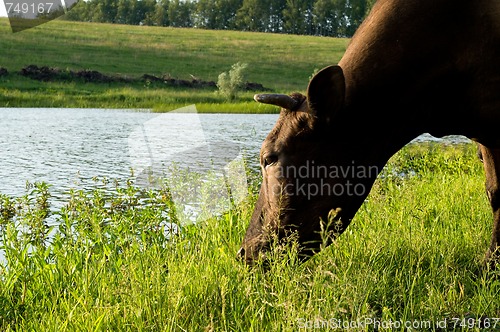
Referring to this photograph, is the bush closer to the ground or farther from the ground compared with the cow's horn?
closer to the ground

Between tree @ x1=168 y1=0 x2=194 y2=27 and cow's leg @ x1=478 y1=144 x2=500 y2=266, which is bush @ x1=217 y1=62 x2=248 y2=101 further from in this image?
tree @ x1=168 y1=0 x2=194 y2=27

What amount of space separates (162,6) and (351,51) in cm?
10195

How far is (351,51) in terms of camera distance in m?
4.55

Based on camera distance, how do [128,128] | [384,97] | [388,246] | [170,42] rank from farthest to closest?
[170,42] < [128,128] < [388,246] < [384,97]

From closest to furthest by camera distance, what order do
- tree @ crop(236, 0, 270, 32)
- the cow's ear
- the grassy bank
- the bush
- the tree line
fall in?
1. the grassy bank
2. the cow's ear
3. the bush
4. the tree line
5. tree @ crop(236, 0, 270, 32)

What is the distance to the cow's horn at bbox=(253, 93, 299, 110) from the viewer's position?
4160mm

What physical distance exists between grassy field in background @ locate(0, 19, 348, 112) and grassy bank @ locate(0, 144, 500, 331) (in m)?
27.8

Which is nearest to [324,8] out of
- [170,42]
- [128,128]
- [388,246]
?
[170,42]

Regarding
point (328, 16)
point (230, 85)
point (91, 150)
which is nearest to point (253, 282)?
point (91, 150)

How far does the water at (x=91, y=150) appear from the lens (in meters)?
10.2

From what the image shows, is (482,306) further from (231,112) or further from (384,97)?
(231,112)

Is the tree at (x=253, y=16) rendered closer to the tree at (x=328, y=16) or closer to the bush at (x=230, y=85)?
the tree at (x=328, y=16)

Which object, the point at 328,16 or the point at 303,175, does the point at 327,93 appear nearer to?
the point at 303,175

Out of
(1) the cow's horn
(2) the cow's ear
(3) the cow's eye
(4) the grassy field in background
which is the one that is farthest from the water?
(4) the grassy field in background
